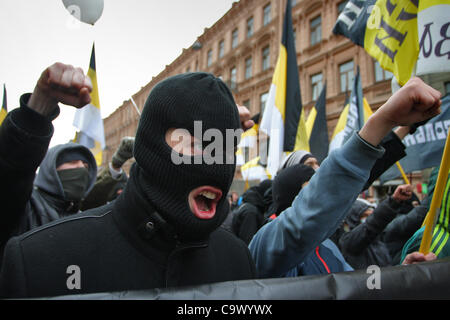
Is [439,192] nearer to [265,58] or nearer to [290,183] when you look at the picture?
[290,183]

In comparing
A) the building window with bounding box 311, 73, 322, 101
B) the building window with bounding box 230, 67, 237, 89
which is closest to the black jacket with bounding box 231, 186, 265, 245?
the building window with bounding box 311, 73, 322, 101

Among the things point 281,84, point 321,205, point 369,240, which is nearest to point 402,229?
point 369,240

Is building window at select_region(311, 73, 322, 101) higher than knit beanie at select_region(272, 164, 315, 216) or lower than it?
higher

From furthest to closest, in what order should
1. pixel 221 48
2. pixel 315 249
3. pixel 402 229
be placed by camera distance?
pixel 221 48 < pixel 402 229 < pixel 315 249

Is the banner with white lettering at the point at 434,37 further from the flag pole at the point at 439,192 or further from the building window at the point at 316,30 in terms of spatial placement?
the building window at the point at 316,30

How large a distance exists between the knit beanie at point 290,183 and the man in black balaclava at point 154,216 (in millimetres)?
761

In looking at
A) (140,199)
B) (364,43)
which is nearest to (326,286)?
(140,199)

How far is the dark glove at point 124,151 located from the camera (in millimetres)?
2514

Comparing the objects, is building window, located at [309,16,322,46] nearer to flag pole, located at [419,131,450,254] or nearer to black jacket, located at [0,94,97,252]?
flag pole, located at [419,131,450,254]

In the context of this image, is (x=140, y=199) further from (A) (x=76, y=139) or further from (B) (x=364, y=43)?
(A) (x=76, y=139)

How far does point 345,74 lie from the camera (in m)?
13.2

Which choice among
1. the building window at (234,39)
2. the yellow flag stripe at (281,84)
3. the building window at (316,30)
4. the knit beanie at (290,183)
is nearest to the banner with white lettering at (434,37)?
the knit beanie at (290,183)

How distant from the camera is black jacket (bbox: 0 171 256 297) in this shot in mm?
686

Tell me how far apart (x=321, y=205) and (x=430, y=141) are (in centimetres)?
242
